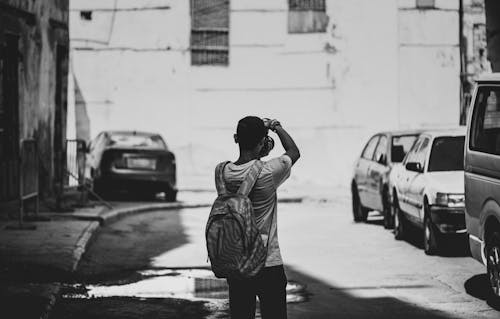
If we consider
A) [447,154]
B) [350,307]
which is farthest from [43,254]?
[447,154]

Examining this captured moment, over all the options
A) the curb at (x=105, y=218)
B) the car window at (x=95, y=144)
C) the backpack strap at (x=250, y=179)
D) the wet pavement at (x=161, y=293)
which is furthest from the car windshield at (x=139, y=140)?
the backpack strap at (x=250, y=179)

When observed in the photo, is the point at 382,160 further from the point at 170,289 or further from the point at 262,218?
the point at 262,218

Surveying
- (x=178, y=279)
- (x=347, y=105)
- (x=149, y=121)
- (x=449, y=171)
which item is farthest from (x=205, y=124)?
(x=178, y=279)

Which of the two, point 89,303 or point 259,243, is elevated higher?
point 259,243

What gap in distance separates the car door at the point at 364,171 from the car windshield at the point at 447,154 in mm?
3511

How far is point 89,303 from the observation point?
10.0m

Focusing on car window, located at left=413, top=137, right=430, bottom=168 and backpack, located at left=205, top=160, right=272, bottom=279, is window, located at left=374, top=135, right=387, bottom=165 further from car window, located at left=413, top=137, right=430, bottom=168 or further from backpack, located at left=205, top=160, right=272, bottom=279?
backpack, located at left=205, top=160, right=272, bottom=279

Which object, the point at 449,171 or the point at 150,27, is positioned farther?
the point at 150,27

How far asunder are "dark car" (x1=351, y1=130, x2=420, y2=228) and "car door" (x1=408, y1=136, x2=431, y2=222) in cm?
160

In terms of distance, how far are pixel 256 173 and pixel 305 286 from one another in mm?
5156

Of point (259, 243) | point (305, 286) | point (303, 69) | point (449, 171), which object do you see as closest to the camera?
point (259, 243)

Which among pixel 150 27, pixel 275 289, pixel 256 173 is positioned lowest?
pixel 275 289

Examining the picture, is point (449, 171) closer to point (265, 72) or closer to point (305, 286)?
point (305, 286)

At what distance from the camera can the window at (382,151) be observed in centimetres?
1772
